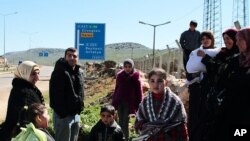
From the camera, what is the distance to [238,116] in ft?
18.1

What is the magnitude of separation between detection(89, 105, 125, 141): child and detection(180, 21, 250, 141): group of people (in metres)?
1.15

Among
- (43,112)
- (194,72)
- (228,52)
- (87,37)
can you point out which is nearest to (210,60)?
(228,52)

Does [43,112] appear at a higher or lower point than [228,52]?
lower

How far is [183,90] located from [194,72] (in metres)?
5.11

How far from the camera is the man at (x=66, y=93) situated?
8641mm

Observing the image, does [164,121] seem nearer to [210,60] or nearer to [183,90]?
[210,60]

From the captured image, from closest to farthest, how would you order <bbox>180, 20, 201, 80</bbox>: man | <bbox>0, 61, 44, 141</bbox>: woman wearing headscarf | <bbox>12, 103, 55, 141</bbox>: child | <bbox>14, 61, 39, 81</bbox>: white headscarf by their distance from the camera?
<bbox>12, 103, 55, 141</bbox>: child < <bbox>0, 61, 44, 141</bbox>: woman wearing headscarf < <bbox>14, 61, 39, 81</bbox>: white headscarf < <bbox>180, 20, 201, 80</bbox>: man

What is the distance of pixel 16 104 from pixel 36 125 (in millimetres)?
693

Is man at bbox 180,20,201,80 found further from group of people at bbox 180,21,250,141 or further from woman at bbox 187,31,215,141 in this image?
group of people at bbox 180,21,250,141

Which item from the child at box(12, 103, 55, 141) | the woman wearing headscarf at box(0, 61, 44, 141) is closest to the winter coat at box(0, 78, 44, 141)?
the woman wearing headscarf at box(0, 61, 44, 141)

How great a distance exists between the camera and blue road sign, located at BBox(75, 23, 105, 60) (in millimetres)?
24234

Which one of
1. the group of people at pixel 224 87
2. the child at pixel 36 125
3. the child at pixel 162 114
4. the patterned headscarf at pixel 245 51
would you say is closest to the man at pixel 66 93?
the group of people at pixel 224 87

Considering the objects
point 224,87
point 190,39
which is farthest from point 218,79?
point 190,39

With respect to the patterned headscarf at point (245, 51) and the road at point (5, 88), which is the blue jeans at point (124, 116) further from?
the road at point (5, 88)
